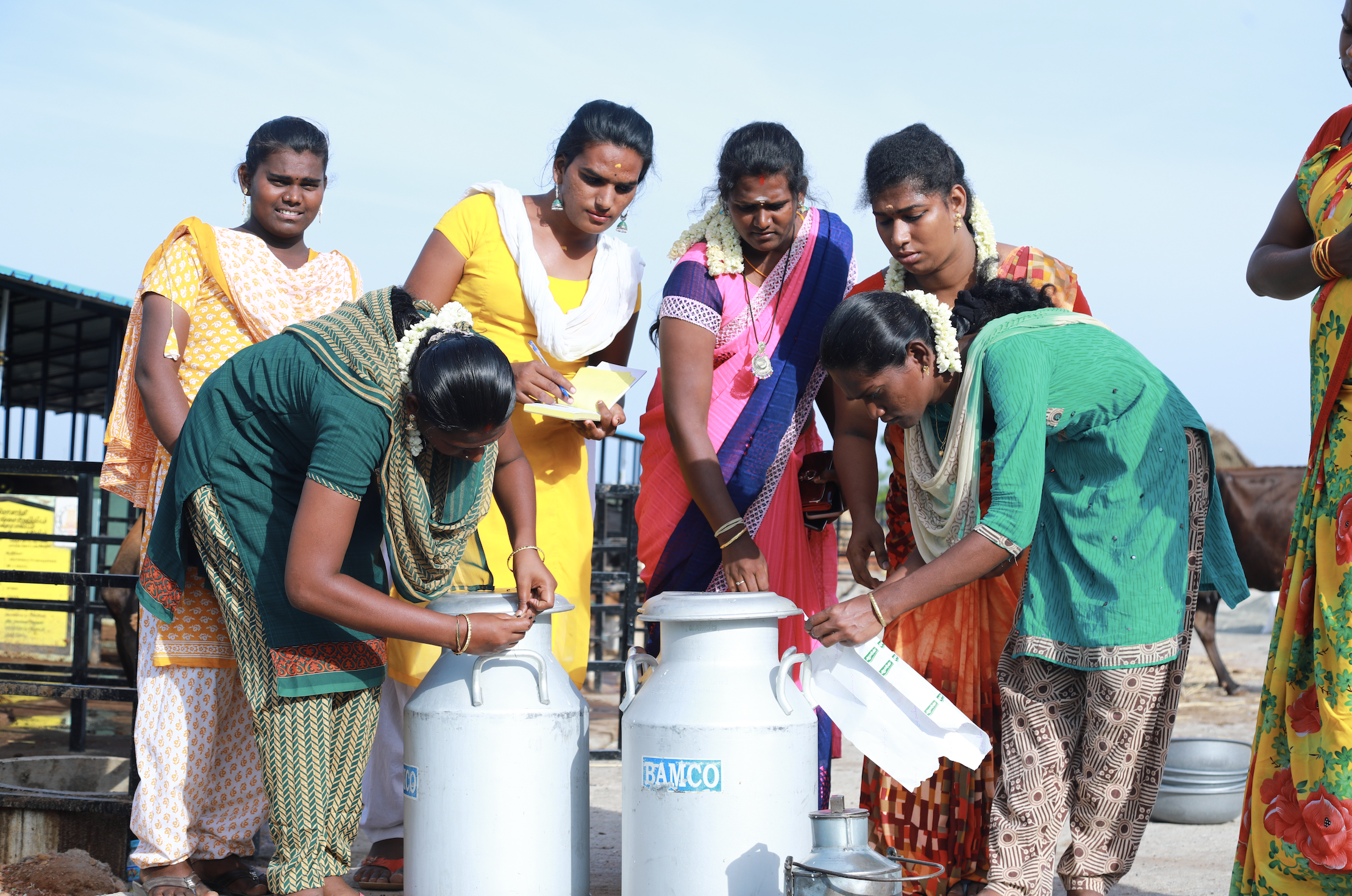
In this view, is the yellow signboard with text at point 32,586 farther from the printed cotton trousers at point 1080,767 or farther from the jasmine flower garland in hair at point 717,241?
the printed cotton trousers at point 1080,767

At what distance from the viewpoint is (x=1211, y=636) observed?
1032cm

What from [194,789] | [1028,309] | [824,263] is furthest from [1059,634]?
[194,789]

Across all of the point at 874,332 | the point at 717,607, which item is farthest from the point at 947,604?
the point at 874,332

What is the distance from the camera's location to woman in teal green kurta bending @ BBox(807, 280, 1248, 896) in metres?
2.68

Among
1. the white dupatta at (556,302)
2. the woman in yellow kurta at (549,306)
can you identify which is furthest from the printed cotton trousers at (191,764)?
the white dupatta at (556,302)

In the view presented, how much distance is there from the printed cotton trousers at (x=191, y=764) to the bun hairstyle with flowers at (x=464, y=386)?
1.13 meters

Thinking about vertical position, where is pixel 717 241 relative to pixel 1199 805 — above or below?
above

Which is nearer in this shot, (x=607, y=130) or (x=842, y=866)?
(x=842, y=866)

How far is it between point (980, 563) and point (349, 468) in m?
1.51

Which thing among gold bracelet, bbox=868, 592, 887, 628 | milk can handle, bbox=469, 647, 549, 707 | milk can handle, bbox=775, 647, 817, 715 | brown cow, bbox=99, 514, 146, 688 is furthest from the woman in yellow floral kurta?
brown cow, bbox=99, 514, 146, 688

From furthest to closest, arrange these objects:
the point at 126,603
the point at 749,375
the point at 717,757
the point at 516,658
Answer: the point at 126,603 → the point at 749,375 → the point at 516,658 → the point at 717,757

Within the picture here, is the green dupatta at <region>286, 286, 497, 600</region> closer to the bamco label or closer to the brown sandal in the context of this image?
the bamco label

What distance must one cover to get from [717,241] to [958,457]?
1129 mm

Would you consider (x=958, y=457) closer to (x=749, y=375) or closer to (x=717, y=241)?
(x=749, y=375)
